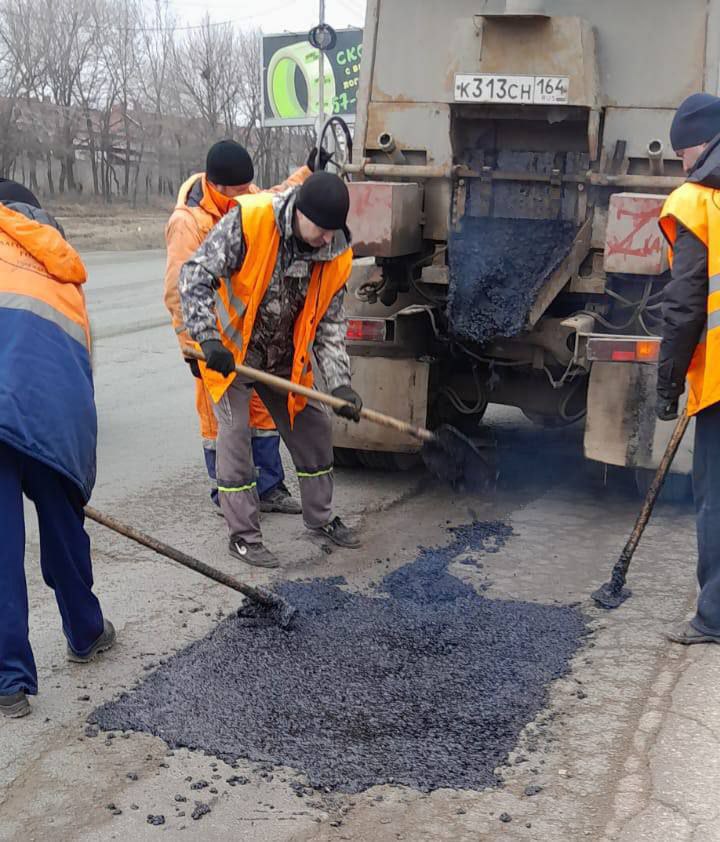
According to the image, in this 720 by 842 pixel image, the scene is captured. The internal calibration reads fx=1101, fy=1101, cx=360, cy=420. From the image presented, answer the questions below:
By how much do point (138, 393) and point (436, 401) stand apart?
9.59 ft

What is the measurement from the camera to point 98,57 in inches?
1585

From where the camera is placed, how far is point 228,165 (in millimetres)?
5176

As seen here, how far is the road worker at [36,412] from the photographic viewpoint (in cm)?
329

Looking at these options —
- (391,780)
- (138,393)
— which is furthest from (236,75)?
(391,780)

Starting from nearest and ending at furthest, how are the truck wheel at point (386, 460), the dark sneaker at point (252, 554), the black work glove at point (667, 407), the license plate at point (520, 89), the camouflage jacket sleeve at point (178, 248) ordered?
the black work glove at point (667, 407), the dark sneaker at point (252, 554), the camouflage jacket sleeve at point (178, 248), the license plate at point (520, 89), the truck wheel at point (386, 460)

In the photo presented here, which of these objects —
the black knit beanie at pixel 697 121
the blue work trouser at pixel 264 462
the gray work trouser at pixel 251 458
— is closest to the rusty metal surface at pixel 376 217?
the gray work trouser at pixel 251 458

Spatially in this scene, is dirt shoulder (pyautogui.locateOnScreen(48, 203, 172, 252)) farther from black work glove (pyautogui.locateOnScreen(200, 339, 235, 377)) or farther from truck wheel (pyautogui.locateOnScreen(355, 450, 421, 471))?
black work glove (pyautogui.locateOnScreen(200, 339, 235, 377))

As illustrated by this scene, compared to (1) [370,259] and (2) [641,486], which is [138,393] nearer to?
(1) [370,259]

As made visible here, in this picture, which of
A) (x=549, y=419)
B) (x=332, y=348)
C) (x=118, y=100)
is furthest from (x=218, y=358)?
(x=118, y=100)

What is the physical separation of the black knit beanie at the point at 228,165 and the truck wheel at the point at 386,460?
1.67 m

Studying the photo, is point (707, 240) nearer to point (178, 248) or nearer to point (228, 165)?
point (228, 165)

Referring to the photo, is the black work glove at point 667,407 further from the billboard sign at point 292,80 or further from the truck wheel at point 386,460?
the billboard sign at point 292,80

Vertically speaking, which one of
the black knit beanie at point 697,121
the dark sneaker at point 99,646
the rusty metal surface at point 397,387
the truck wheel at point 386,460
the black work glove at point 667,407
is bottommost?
the dark sneaker at point 99,646

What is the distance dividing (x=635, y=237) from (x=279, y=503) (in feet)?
7.11
